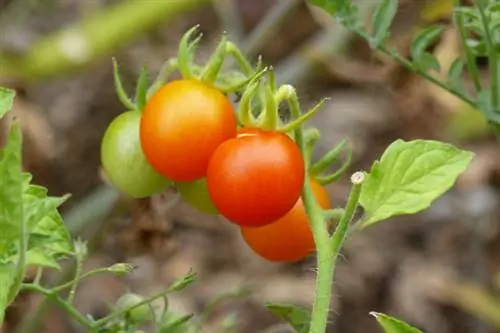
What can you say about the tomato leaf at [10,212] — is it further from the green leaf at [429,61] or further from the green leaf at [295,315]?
the green leaf at [429,61]

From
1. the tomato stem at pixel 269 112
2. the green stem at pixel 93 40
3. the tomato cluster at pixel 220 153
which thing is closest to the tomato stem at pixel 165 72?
the tomato cluster at pixel 220 153

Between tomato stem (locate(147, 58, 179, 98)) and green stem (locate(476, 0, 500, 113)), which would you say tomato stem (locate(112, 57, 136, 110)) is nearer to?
tomato stem (locate(147, 58, 179, 98))

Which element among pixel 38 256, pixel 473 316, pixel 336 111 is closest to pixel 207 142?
pixel 38 256

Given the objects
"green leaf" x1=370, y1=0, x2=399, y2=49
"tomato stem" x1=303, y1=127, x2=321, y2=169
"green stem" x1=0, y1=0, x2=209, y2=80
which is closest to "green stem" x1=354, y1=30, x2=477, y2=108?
"green leaf" x1=370, y1=0, x2=399, y2=49

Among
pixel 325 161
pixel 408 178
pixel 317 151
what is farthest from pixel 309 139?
pixel 317 151

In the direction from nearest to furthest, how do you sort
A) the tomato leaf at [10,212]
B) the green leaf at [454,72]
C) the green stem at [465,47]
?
the tomato leaf at [10,212]
the green stem at [465,47]
the green leaf at [454,72]

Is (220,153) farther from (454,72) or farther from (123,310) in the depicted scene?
(454,72)
